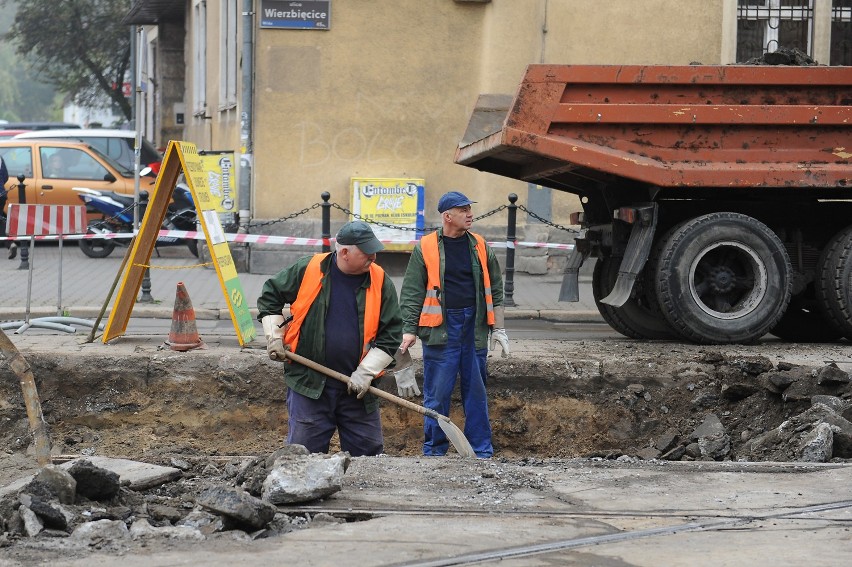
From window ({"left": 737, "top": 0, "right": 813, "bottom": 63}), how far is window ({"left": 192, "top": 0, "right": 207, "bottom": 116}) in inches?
389

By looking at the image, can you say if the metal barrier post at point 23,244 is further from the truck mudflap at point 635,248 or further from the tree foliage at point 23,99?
the tree foliage at point 23,99

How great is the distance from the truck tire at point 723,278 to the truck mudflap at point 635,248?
0.61 feet

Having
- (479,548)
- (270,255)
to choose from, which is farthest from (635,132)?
(270,255)

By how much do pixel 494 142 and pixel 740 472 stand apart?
4.57 meters

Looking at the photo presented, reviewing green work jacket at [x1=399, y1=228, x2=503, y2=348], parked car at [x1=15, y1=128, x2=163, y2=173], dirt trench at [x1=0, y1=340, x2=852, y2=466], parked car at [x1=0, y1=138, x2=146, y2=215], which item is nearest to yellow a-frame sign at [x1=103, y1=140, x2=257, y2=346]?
dirt trench at [x1=0, y1=340, x2=852, y2=466]

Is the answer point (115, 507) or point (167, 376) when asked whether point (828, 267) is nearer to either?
point (167, 376)

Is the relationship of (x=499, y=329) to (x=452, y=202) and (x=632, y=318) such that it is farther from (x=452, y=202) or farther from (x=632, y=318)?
(x=632, y=318)

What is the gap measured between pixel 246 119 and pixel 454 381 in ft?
31.3

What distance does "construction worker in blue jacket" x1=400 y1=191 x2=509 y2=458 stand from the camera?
26.8ft

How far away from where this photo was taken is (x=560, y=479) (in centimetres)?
630

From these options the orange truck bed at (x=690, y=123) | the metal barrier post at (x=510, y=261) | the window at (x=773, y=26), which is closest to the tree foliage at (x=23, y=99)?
the window at (x=773, y=26)

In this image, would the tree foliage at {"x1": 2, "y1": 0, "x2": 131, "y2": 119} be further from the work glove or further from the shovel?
the shovel

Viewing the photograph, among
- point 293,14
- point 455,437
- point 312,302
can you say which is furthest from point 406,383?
point 293,14

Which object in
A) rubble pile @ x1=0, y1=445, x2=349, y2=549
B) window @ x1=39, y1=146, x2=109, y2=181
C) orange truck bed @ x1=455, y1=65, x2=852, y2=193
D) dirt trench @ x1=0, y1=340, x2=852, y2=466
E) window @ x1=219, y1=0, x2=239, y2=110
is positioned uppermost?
window @ x1=219, y1=0, x2=239, y2=110
